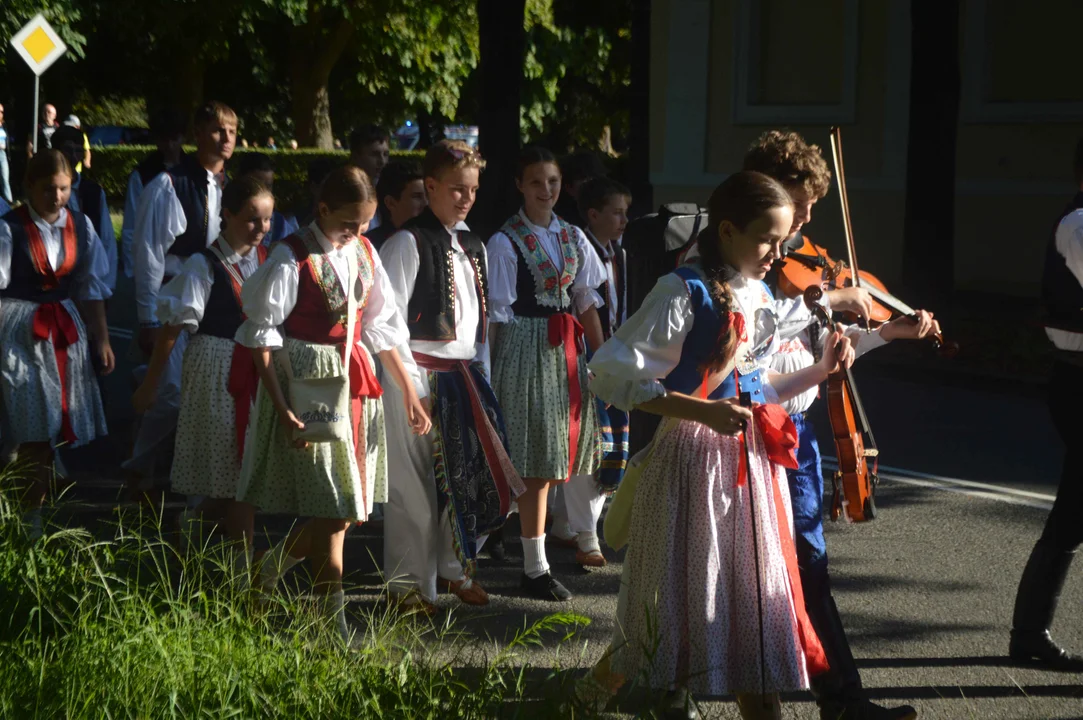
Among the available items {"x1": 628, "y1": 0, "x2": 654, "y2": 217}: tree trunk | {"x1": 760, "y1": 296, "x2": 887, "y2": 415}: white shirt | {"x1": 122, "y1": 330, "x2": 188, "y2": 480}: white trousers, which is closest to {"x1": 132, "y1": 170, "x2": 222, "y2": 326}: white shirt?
Result: {"x1": 122, "y1": 330, "x2": 188, "y2": 480}: white trousers

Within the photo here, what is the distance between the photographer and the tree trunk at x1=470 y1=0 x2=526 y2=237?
16.0m

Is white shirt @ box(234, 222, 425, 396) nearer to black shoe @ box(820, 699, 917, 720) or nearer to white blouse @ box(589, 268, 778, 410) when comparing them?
white blouse @ box(589, 268, 778, 410)

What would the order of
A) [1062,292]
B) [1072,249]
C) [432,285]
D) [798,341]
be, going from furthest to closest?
1. [432,285]
2. [1062,292]
3. [1072,249]
4. [798,341]

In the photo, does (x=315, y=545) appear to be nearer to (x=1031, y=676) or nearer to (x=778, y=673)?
(x=778, y=673)

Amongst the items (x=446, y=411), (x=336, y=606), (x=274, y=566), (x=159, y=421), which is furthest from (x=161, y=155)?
(x=336, y=606)

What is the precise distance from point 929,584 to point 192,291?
3.41 metres

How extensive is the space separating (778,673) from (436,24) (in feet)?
94.2

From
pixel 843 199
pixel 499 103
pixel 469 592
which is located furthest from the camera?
pixel 499 103

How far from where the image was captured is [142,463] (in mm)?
7207

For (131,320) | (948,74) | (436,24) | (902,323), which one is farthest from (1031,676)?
(436,24)

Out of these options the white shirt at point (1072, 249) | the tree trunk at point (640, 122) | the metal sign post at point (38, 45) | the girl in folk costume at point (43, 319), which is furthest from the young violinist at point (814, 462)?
the metal sign post at point (38, 45)

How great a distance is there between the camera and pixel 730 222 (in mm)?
3973

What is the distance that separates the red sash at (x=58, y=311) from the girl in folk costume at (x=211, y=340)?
0.72 meters

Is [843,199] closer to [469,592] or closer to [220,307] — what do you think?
[469,592]
